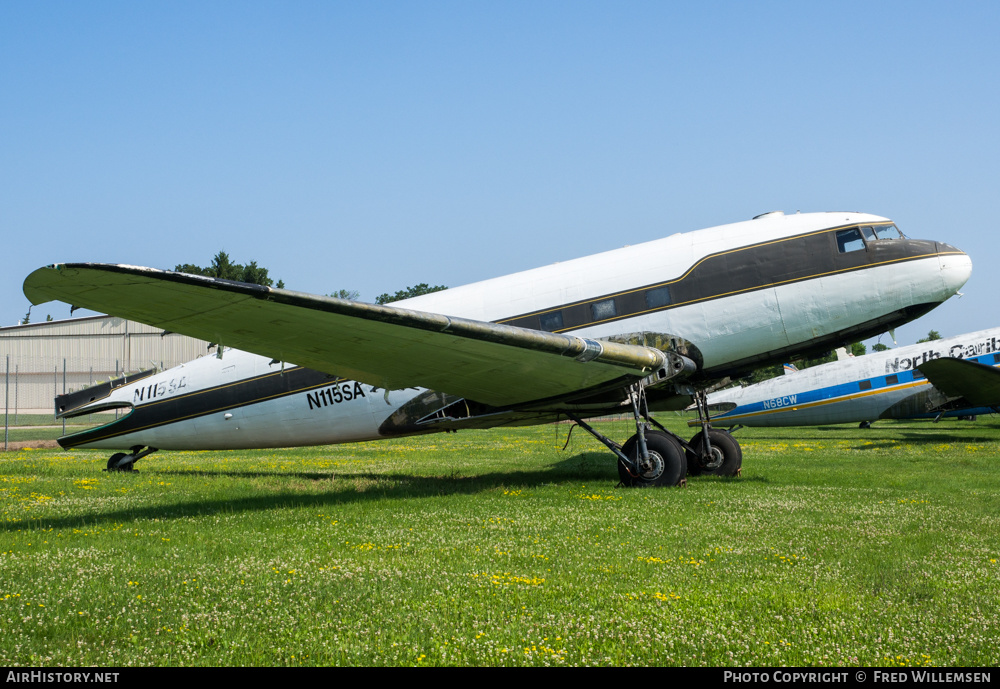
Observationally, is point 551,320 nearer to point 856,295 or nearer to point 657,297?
point 657,297

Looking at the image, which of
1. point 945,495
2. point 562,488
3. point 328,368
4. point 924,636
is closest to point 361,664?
point 924,636

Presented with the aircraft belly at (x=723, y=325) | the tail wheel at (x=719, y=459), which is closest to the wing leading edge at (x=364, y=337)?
the aircraft belly at (x=723, y=325)

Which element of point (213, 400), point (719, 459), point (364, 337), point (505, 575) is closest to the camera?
point (505, 575)

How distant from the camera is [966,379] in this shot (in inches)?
1101

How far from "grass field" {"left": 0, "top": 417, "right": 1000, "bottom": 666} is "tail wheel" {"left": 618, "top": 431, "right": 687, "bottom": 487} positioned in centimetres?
46

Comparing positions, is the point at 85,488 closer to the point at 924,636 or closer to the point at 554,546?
the point at 554,546

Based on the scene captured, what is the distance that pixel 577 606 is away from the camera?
19.2 feet

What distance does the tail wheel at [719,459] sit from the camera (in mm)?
15820

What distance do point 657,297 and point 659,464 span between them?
3.03m

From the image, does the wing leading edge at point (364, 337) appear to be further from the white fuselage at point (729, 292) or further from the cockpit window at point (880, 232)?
the cockpit window at point (880, 232)

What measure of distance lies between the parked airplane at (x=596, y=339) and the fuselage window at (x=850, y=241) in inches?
1.4

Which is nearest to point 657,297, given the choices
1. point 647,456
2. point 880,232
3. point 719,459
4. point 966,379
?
point 647,456

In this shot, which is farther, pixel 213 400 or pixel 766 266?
pixel 213 400

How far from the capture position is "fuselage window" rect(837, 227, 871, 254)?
43.6 ft
